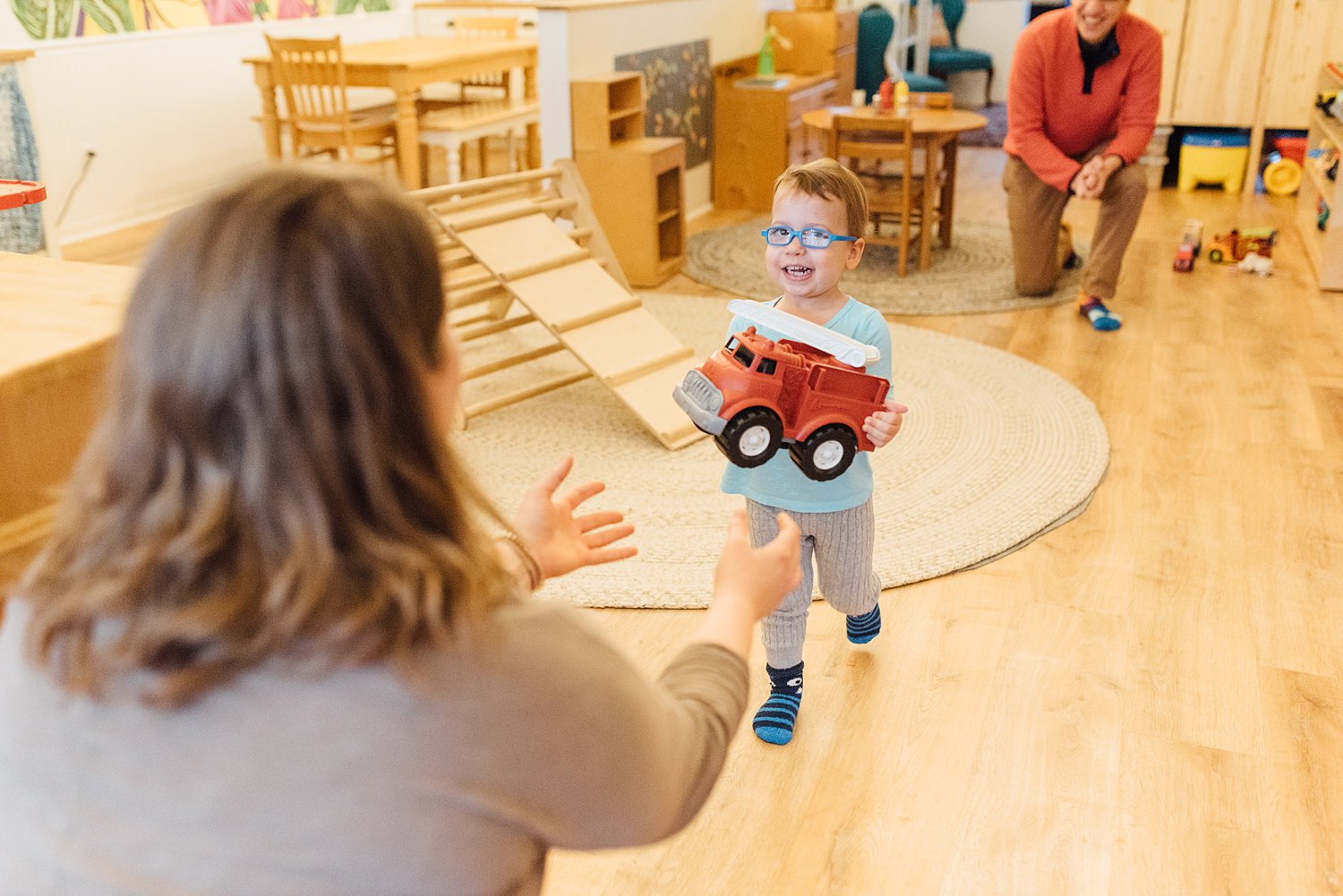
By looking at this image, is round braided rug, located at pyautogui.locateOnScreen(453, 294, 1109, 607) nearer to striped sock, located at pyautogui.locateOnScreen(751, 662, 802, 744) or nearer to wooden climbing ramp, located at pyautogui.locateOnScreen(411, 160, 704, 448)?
wooden climbing ramp, located at pyautogui.locateOnScreen(411, 160, 704, 448)

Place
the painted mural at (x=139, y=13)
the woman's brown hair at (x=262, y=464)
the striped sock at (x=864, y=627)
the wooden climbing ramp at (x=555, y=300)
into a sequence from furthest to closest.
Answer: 1. the painted mural at (x=139, y=13)
2. the wooden climbing ramp at (x=555, y=300)
3. the striped sock at (x=864, y=627)
4. the woman's brown hair at (x=262, y=464)

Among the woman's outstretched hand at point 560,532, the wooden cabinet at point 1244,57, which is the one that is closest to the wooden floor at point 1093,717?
the woman's outstretched hand at point 560,532

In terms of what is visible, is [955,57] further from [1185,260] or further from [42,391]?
[42,391]

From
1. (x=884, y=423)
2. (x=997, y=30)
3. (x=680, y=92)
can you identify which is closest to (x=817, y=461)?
(x=884, y=423)

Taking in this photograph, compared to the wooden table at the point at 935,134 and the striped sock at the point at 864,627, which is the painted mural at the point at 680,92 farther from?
the striped sock at the point at 864,627

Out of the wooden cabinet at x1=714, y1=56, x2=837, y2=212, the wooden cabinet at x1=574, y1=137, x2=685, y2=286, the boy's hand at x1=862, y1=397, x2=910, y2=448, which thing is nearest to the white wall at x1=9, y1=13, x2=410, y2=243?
the wooden cabinet at x1=574, y1=137, x2=685, y2=286

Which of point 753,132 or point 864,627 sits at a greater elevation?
point 753,132

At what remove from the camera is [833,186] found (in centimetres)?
189

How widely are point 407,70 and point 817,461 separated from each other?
4196 mm

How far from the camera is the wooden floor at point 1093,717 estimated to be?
1.75 m

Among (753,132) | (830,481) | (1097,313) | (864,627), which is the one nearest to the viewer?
(830,481)

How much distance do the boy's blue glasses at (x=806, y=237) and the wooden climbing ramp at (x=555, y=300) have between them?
1392mm

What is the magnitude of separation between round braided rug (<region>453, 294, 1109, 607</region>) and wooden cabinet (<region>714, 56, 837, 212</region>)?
7.56 ft

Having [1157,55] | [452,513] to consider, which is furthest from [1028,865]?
[1157,55]
